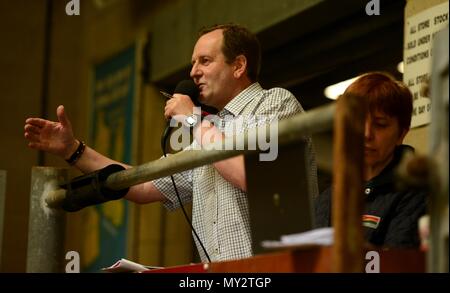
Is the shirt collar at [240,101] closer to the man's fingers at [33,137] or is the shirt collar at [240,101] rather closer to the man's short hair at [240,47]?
the man's short hair at [240,47]

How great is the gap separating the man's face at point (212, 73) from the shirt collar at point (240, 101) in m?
0.05

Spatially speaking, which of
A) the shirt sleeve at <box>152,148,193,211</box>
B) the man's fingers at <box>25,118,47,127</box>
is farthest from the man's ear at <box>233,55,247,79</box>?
the man's fingers at <box>25,118,47,127</box>

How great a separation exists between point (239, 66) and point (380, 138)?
783 millimetres

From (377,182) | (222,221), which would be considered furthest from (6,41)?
(377,182)

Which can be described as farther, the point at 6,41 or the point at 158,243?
the point at 6,41

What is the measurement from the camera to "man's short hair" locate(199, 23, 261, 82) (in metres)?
3.16

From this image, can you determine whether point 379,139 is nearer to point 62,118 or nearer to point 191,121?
point 191,121

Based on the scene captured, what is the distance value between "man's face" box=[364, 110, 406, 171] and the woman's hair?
2cm

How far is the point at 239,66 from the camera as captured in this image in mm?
3148

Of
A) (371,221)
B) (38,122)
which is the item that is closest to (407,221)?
(371,221)

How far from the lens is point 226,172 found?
8.98 ft

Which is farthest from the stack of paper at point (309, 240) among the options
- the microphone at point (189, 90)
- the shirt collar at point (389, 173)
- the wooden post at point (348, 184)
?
the microphone at point (189, 90)

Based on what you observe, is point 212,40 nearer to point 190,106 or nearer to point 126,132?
point 190,106
